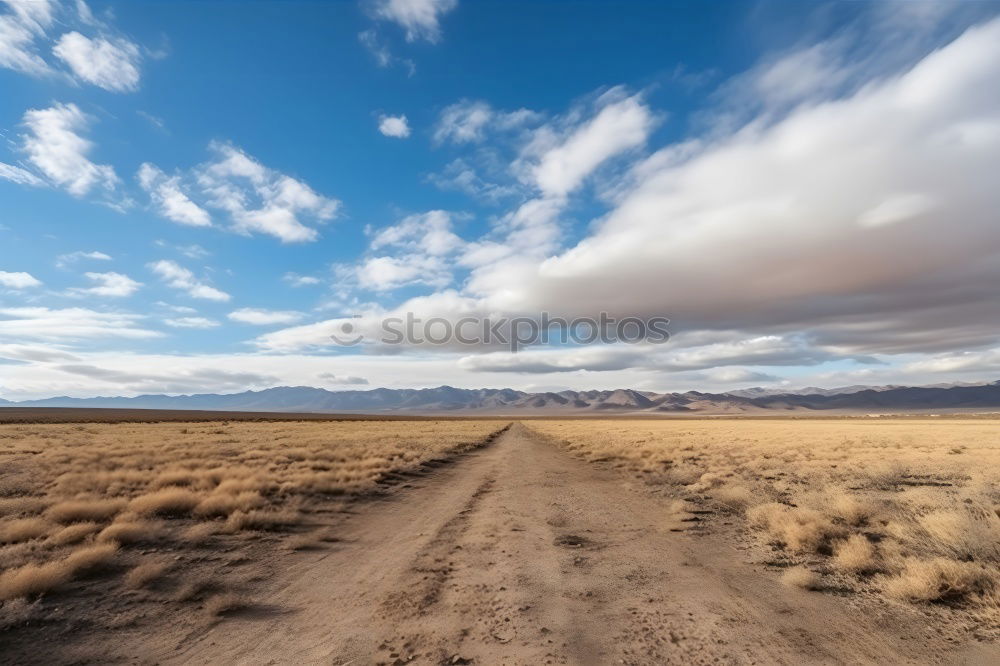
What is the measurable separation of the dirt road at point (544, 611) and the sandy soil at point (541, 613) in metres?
0.02

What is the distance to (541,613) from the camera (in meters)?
5.95

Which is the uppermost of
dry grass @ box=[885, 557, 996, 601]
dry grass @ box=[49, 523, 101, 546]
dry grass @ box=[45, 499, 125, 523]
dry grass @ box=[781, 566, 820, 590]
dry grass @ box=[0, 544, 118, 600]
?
dry grass @ box=[45, 499, 125, 523]

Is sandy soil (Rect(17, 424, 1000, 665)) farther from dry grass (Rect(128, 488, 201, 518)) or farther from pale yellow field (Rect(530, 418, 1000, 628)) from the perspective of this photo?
dry grass (Rect(128, 488, 201, 518))

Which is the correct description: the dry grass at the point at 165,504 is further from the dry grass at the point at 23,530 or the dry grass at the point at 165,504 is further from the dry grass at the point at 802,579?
the dry grass at the point at 802,579

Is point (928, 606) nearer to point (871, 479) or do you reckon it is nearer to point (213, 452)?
point (871, 479)

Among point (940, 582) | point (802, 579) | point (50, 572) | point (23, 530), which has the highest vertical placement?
point (23, 530)

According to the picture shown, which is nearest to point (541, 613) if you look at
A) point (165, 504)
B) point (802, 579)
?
point (802, 579)

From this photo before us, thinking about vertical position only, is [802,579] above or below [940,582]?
below

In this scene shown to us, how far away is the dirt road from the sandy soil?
2cm

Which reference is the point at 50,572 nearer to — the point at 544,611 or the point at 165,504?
the point at 165,504

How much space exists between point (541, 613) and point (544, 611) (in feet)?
0.25

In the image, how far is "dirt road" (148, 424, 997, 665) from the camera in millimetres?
5047

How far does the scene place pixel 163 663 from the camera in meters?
4.98

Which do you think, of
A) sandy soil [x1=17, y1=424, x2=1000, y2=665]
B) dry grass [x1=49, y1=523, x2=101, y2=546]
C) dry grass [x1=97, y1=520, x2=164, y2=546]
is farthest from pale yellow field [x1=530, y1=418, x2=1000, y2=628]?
dry grass [x1=49, y1=523, x2=101, y2=546]
